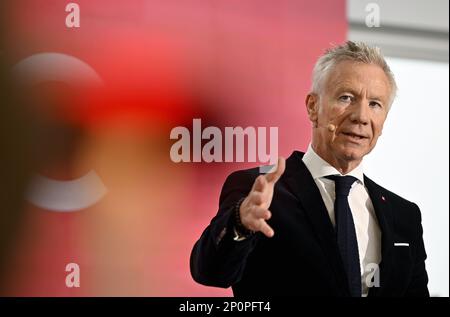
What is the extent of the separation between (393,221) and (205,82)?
0.63m

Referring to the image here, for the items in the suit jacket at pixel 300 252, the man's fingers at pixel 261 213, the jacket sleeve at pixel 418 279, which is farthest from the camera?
the jacket sleeve at pixel 418 279

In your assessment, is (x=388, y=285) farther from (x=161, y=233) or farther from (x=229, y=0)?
(x=229, y=0)

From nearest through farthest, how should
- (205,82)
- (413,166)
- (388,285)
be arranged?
(388,285) → (205,82) → (413,166)

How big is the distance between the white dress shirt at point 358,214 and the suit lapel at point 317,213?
0.03 metres

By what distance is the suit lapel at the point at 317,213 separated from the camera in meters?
1.72

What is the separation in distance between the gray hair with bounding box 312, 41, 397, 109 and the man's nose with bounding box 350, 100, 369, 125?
9 cm

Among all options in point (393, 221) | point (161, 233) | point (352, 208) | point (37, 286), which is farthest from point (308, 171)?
point (37, 286)

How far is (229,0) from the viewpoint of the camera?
192 cm

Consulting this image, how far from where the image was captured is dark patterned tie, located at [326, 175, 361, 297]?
69.4 inches

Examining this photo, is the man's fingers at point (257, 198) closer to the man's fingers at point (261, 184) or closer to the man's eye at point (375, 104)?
the man's fingers at point (261, 184)

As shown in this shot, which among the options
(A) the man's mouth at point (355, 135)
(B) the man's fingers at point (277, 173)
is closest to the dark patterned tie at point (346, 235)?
(A) the man's mouth at point (355, 135)

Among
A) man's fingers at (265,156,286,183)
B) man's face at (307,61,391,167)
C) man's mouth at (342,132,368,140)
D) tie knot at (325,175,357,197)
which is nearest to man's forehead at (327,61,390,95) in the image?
man's face at (307,61,391,167)

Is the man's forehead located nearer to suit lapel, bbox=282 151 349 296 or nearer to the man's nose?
the man's nose

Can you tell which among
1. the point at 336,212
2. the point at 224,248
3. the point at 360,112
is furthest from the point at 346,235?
the point at 224,248
